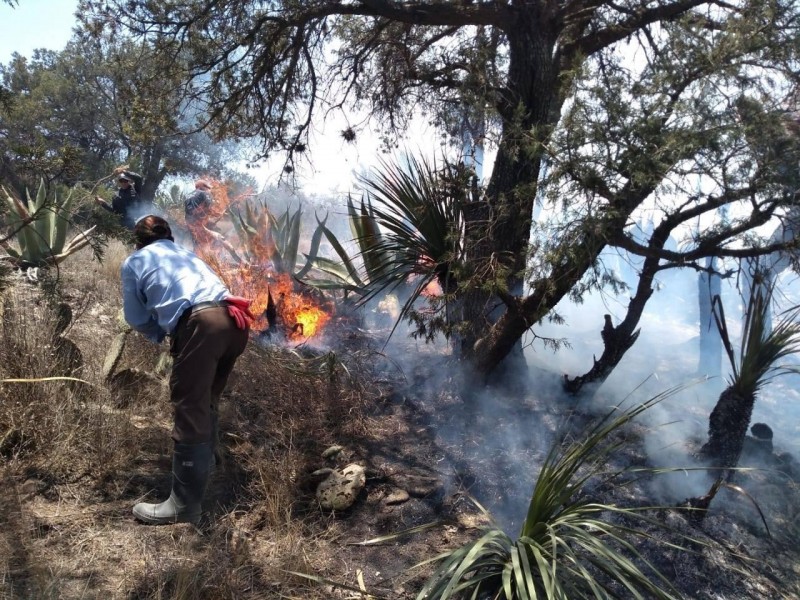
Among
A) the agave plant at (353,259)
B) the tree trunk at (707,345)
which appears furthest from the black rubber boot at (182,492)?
the tree trunk at (707,345)

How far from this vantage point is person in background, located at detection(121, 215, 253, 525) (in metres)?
3.35

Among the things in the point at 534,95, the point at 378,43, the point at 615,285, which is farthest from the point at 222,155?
the point at 615,285

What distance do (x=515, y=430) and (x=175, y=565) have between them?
284 cm

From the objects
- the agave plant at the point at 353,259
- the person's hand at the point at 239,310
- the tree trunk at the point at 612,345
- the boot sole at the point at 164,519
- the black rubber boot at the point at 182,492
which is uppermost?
the agave plant at the point at 353,259

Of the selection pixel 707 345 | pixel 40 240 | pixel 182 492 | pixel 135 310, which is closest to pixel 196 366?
pixel 135 310

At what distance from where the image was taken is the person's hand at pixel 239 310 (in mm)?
3453

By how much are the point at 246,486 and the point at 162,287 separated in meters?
1.45

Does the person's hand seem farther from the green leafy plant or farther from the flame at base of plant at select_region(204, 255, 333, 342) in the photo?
the flame at base of plant at select_region(204, 255, 333, 342)

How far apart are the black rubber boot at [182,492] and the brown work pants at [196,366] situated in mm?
74

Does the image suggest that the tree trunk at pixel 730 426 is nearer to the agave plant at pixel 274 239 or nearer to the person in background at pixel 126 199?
the agave plant at pixel 274 239

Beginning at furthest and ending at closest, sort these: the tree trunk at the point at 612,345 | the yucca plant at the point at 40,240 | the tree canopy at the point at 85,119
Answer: the tree canopy at the point at 85,119 → the yucca plant at the point at 40,240 → the tree trunk at the point at 612,345

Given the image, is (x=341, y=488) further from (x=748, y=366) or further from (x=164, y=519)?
(x=748, y=366)

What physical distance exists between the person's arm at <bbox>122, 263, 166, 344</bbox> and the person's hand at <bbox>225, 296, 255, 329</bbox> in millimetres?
461

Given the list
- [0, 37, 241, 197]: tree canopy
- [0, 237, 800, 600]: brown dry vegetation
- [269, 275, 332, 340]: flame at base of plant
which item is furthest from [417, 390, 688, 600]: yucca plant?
[0, 37, 241, 197]: tree canopy
